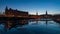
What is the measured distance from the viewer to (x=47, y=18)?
9.89 feet

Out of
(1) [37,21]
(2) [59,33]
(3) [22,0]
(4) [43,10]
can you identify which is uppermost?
(3) [22,0]

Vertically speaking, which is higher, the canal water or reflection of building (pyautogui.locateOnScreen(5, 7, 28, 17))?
reflection of building (pyautogui.locateOnScreen(5, 7, 28, 17))

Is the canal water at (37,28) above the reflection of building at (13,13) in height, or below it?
below

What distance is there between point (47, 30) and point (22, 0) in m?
0.87

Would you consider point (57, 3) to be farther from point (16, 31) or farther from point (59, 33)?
point (16, 31)

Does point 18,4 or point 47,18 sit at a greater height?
point 18,4

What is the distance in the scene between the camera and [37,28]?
2.96 metres

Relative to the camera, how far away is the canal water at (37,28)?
115 inches

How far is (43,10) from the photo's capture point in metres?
3.01

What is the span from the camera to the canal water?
115 inches

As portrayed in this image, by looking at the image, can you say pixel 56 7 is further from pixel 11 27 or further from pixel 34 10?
pixel 11 27

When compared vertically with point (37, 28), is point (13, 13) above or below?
above

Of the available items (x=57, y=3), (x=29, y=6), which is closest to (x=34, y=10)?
(x=29, y=6)

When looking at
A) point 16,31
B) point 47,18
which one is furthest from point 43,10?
point 16,31
